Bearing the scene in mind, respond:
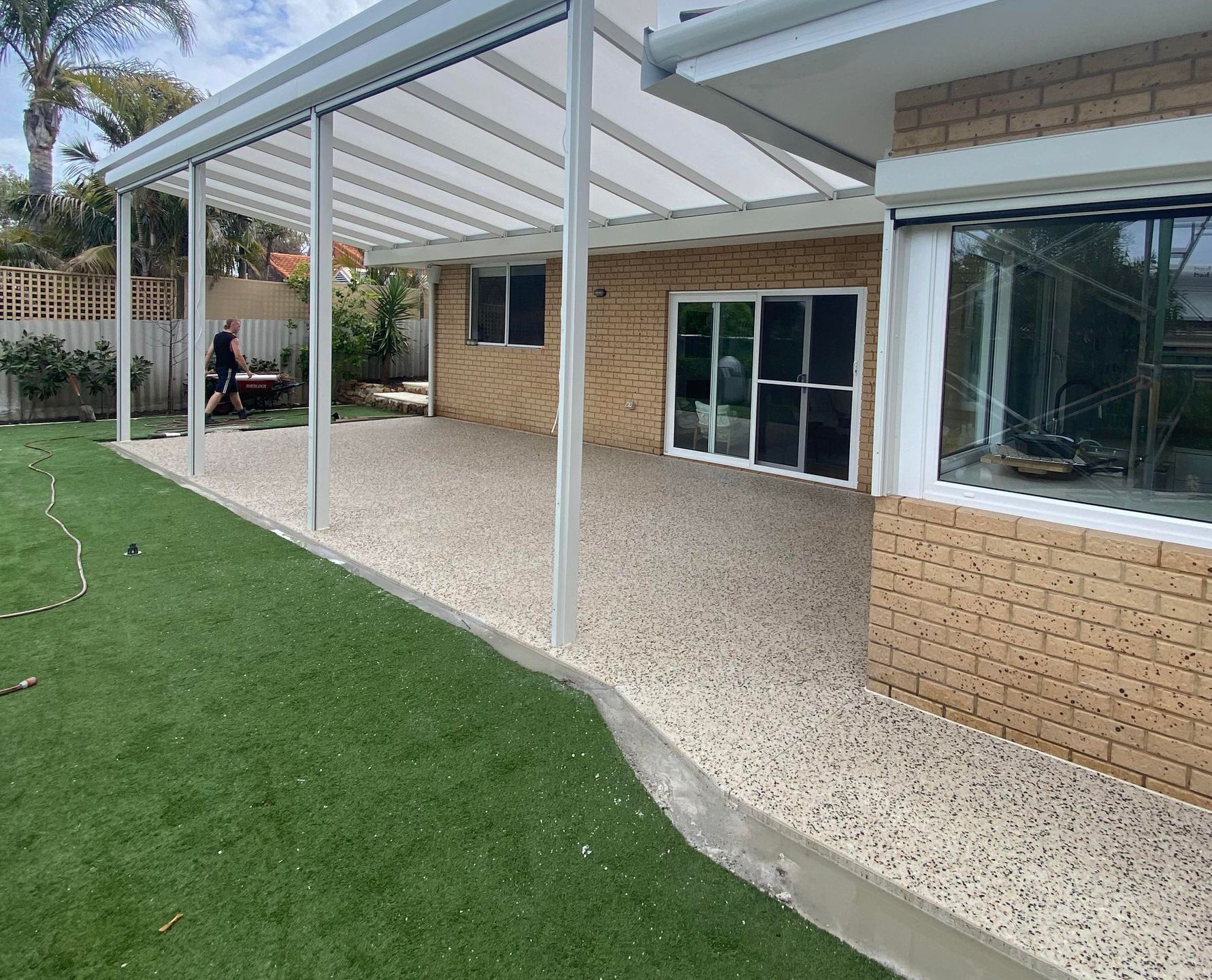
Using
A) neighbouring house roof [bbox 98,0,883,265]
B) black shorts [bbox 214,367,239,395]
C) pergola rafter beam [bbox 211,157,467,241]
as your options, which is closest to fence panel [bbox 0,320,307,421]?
black shorts [bbox 214,367,239,395]

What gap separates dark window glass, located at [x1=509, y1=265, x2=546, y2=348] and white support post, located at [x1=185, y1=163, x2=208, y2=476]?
18.2 feet

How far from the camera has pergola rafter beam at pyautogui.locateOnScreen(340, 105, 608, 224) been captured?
7156mm

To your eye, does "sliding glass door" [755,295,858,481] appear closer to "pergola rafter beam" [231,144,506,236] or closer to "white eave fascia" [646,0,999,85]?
"pergola rafter beam" [231,144,506,236]

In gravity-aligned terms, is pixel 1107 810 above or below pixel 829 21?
below

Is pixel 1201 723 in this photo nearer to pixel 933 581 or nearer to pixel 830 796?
pixel 933 581

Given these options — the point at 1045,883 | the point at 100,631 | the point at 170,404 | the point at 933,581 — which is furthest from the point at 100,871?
the point at 170,404

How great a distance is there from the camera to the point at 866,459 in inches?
367

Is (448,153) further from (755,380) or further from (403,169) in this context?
(755,380)

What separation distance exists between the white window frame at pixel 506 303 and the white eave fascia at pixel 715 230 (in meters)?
0.61

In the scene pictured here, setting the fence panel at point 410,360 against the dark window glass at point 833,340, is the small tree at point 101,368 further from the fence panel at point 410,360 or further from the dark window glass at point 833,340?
the dark window glass at point 833,340

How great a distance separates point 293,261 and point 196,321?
109 ft

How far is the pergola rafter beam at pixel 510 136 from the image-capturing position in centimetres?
645

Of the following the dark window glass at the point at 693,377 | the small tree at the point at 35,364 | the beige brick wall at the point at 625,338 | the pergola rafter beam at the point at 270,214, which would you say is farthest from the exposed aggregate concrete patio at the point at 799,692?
the small tree at the point at 35,364

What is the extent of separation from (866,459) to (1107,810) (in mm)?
6469
